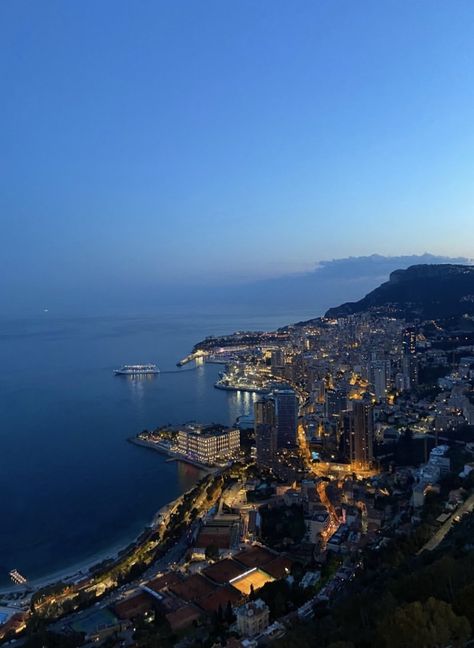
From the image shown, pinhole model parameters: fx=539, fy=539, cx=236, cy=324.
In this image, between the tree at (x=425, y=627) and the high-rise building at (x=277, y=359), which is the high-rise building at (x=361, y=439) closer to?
the tree at (x=425, y=627)

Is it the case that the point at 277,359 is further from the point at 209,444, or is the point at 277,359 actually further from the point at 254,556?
the point at 254,556

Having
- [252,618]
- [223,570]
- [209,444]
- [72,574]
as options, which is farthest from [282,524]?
[209,444]

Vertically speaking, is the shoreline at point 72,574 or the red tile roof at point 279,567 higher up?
the red tile roof at point 279,567

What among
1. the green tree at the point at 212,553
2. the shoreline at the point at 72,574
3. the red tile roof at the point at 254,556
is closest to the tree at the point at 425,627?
the red tile roof at the point at 254,556

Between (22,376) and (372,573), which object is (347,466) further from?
(22,376)

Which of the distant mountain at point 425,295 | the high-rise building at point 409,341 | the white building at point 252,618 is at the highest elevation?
the distant mountain at point 425,295
